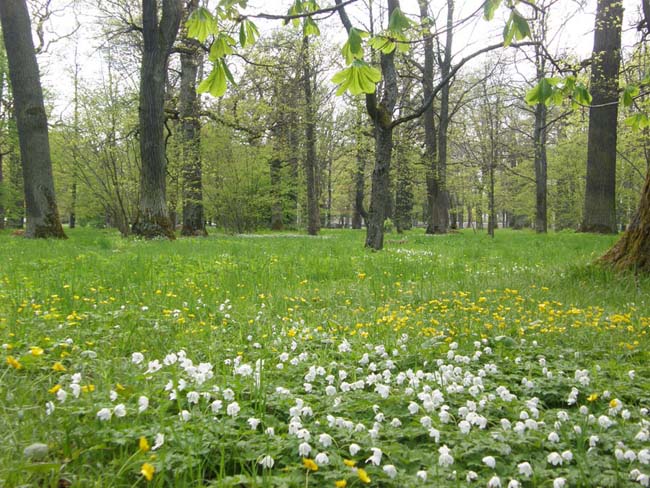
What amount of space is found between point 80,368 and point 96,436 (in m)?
0.85

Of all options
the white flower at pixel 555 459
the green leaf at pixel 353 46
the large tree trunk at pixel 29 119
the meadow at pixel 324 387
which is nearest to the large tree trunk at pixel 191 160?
the large tree trunk at pixel 29 119

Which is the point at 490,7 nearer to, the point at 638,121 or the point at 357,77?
the point at 357,77

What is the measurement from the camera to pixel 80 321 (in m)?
3.44

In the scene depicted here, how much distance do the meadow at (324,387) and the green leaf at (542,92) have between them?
1408mm

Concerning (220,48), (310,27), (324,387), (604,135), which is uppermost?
(604,135)

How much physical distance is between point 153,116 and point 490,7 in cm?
1245

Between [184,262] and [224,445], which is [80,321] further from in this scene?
[184,262]

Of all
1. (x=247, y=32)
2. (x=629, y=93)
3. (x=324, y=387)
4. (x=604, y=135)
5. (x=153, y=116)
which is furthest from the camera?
(x=604, y=135)

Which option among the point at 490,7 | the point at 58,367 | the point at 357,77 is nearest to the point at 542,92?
the point at 490,7

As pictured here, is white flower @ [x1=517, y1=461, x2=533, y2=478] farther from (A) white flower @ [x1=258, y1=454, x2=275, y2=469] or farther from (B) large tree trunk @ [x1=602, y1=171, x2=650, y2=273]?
(B) large tree trunk @ [x1=602, y1=171, x2=650, y2=273]

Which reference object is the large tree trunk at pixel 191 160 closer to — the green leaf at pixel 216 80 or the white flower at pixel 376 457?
the green leaf at pixel 216 80

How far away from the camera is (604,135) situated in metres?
13.8

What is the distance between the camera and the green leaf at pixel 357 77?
147 cm

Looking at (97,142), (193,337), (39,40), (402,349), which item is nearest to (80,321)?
(193,337)
